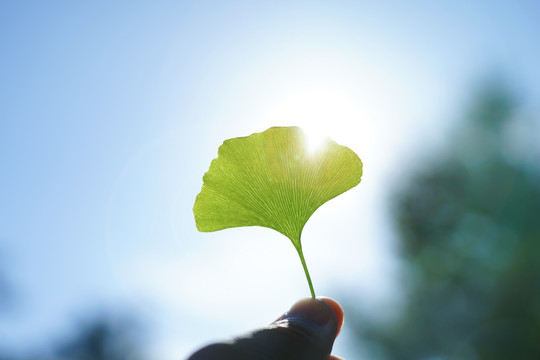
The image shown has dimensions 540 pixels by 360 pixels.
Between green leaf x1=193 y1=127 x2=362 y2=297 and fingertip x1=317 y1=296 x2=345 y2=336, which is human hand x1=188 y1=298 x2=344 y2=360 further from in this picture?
green leaf x1=193 y1=127 x2=362 y2=297

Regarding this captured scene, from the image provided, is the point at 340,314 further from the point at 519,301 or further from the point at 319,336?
the point at 519,301

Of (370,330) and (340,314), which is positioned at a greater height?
(340,314)

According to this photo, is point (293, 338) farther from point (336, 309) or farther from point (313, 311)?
point (336, 309)

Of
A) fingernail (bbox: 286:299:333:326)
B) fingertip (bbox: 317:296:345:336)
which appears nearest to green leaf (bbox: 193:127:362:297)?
fingernail (bbox: 286:299:333:326)

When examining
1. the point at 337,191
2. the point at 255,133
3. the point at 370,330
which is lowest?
the point at 370,330

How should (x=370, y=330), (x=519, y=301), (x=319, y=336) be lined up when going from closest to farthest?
(x=319, y=336) < (x=519, y=301) < (x=370, y=330)

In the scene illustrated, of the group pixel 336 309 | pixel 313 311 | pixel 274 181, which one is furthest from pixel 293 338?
pixel 274 181

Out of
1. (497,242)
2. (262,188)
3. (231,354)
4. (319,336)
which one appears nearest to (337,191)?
(262,188)
